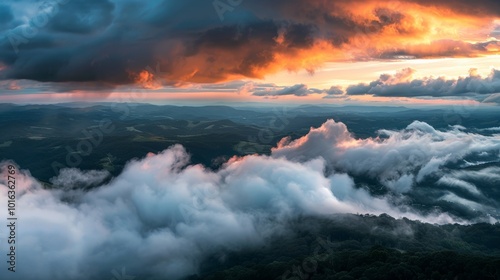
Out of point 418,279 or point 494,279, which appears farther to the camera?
point 418,279

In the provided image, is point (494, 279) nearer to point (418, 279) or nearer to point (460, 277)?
point (460, 277)

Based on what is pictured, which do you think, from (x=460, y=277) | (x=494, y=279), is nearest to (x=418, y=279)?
(x=460, y=277)

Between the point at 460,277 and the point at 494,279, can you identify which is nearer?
the point at 494,279
